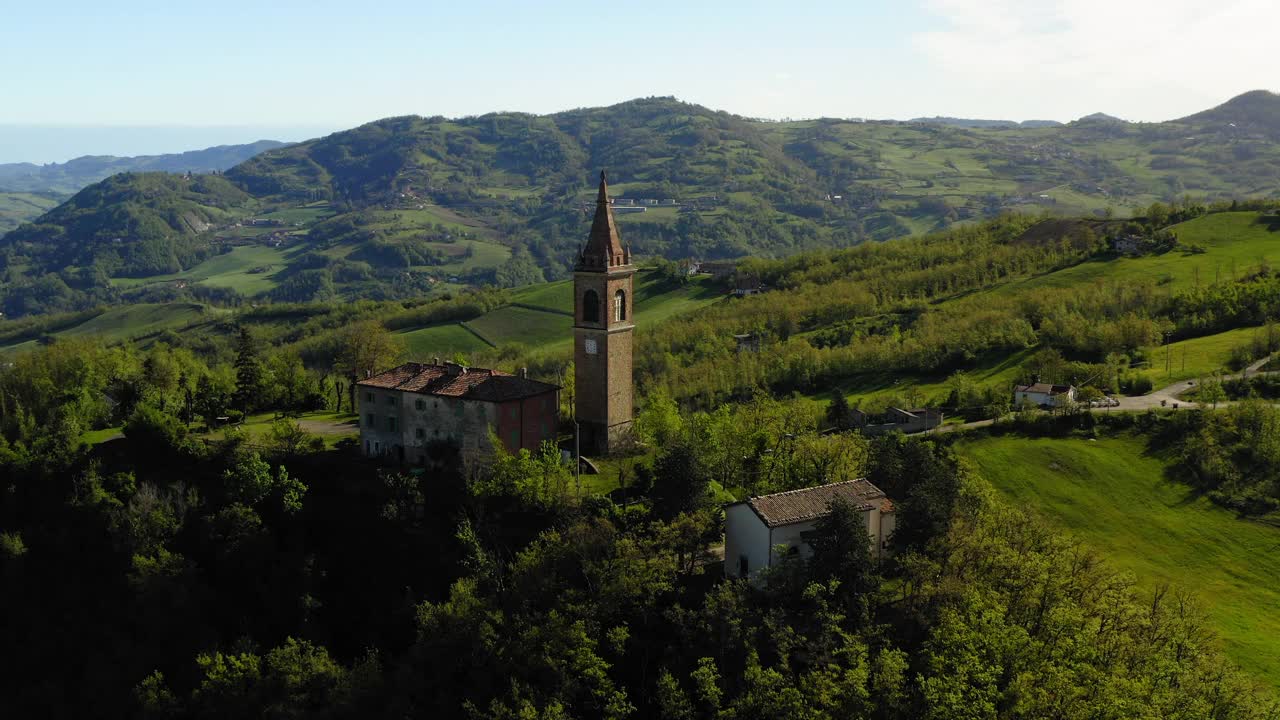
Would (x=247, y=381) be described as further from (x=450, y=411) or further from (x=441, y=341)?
(x=441, y=341)

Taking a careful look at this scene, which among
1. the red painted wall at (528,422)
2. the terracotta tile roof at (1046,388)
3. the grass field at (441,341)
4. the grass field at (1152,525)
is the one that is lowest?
the grass field at (441,341)

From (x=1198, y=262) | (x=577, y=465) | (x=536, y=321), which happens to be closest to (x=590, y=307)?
(x=577, y=465)

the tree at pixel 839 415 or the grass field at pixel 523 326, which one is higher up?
the tree at pixel 839 415

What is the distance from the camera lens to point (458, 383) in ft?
200

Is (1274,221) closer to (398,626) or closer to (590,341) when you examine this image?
(590,341)

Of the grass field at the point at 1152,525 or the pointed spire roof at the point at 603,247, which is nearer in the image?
the grass field at the point at 1152,525

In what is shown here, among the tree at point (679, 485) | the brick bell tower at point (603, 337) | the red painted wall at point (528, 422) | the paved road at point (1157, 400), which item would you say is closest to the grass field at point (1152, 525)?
the paved road at point (1157, 400)

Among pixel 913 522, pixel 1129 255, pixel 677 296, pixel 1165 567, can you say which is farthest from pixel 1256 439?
pixel 677 296

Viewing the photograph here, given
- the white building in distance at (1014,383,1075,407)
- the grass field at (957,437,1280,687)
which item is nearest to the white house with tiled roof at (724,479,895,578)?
the grass field at (957,437,1280,687)

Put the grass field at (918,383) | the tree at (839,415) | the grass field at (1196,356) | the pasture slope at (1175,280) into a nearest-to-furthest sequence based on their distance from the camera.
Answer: the tree at (839,415) → the grass field at (1196,356) → the pasture slope at (1175,280) → the grass field at (918,383)

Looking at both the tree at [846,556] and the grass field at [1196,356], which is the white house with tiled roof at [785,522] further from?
the grass field at [1196,356]

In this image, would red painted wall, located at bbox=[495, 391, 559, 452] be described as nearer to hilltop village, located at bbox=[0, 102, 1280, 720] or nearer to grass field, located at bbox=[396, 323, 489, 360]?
hilltop village, located at bbox=[0, 102, 1280, 720]

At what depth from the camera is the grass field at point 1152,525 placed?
5288 centimetres

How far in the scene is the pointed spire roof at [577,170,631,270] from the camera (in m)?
61.1
